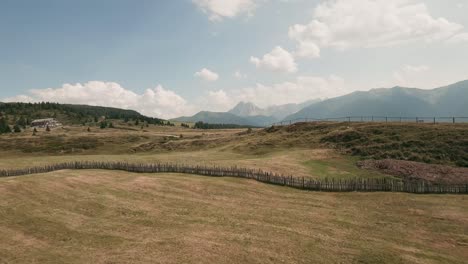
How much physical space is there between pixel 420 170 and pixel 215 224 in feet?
120

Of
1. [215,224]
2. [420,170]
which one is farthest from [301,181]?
[420,170]

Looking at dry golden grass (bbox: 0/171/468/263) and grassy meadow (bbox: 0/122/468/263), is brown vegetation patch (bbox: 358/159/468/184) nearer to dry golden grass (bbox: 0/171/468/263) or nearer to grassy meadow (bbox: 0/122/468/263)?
grassy meadow (bbox: 0/122/468/263)

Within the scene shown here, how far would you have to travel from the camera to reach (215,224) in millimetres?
28234

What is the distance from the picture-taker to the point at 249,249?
2350 centimetres

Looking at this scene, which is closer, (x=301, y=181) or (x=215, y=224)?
(x=215, y=224)

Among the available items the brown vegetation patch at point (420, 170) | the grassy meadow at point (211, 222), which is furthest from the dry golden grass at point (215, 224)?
the brown vegetation patch at point (420, 170)

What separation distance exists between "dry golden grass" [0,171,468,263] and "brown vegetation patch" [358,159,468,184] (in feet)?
32.4

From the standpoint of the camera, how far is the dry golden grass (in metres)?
22.8

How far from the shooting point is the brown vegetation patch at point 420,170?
153 feet

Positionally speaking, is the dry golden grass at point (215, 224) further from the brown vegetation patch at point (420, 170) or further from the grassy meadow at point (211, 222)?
the brown vegetation patch at point (420, 170)

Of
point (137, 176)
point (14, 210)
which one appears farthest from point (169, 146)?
point (14, 210)

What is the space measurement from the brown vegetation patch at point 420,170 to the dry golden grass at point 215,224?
9862mm

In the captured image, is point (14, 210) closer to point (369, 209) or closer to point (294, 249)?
point (294, 249)

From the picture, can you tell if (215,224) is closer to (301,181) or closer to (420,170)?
(301,181)
